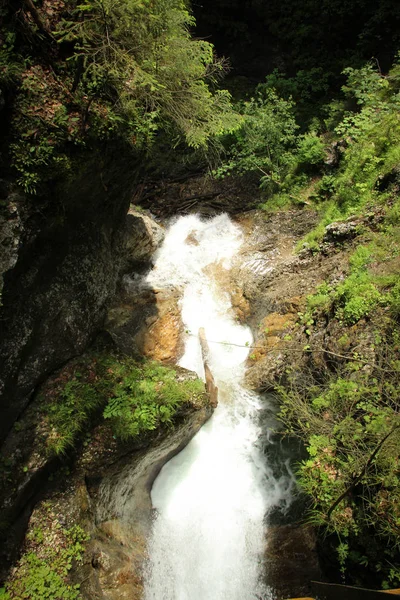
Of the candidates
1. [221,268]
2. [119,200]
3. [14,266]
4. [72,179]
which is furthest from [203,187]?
[14,266]

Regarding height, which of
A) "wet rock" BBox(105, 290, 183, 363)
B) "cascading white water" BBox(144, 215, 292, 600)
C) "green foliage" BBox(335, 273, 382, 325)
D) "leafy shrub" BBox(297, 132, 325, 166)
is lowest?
"cascading white water" BBox(144, 215, 292, 600)

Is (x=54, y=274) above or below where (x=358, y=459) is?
above

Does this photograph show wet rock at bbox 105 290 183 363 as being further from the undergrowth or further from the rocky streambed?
the undergrowth

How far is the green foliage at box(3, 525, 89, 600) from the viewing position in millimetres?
4523

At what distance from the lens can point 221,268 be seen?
9.69m

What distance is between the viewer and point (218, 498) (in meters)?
6.64

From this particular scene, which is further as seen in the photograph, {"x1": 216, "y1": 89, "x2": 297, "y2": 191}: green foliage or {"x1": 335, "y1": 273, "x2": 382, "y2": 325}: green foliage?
{"x1": 216, "y1": 89, "x2": 297, "y2": 191}: green foliage

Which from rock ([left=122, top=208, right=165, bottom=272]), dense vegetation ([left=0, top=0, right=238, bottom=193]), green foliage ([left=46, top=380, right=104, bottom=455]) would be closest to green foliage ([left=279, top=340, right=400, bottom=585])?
green foliage ([left=46, top=380, right=104, bottom=455])

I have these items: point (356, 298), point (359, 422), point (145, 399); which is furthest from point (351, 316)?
point (145, 399)

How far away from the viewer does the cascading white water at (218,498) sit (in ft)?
19.6

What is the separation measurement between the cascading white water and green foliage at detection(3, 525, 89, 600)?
1558 millimetres

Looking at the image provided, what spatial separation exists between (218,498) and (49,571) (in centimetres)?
312

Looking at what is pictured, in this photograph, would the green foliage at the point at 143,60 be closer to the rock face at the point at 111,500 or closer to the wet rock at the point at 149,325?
the wet rock at the point at 149,325

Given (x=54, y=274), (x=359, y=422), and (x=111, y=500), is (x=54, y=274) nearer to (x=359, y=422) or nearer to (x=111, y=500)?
(x=111, y=500)
